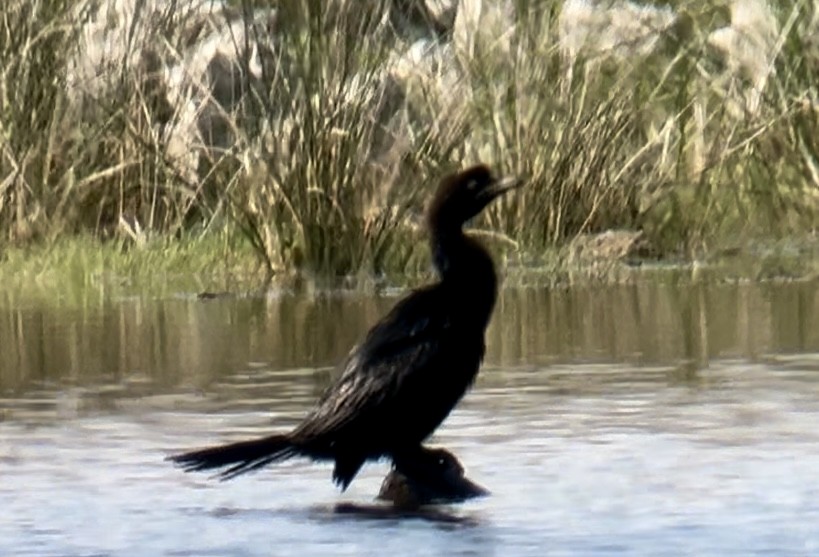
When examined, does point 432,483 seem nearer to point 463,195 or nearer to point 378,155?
point 463,195

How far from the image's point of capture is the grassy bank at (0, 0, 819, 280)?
11.7 metres

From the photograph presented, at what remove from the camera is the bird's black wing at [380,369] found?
272 inches

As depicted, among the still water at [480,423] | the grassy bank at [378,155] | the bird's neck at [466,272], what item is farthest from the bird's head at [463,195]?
the grassy bank at [378,155]

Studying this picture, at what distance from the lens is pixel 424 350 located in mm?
6973

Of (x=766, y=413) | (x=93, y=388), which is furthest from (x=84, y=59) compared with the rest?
(x=766, y=413)

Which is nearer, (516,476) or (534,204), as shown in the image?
(516,476)

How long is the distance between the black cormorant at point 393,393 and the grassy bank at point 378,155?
447 cm

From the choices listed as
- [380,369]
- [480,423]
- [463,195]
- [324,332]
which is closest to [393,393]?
[380,369]

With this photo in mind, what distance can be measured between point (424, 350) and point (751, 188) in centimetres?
644

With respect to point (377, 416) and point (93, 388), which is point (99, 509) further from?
point (93, 388)

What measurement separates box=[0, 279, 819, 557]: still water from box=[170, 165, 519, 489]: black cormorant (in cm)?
12

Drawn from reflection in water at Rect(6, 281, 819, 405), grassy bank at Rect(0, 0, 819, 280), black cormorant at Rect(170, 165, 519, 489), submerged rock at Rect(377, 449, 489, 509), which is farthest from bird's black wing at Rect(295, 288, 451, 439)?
grassy bank at Rect(0, 0, 819, 280)

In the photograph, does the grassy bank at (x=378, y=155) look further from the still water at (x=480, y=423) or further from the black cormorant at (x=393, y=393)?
the black cormorant at (x=393, y=393)

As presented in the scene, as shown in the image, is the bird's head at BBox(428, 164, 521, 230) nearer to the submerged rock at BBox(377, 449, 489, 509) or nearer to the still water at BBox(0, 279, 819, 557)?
the still water at BBox(0, 279, 819, 557)
